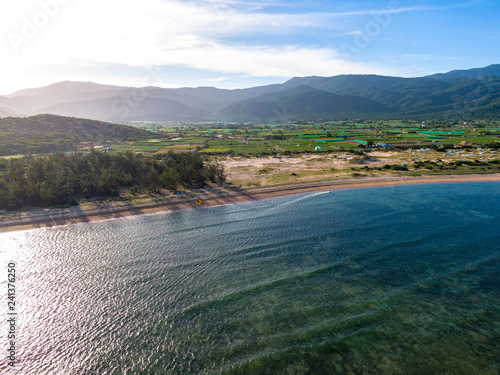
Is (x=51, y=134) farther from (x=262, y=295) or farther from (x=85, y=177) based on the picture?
(x=262, y=295)

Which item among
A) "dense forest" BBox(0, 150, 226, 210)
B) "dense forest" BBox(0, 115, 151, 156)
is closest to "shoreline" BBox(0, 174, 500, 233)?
"dense forest" BBox(0, 150, 226, 210)

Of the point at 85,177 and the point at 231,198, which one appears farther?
the point at 85,177

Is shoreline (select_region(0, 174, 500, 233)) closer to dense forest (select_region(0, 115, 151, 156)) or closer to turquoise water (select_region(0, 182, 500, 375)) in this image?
turquoise water (select_region(0, 182, 500, 375))

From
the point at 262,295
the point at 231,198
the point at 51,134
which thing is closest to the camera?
the point at 262,295

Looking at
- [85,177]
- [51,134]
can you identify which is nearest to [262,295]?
[85,177]

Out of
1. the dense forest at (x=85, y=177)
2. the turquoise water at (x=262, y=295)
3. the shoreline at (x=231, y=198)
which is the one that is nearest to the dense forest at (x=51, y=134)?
the dense forest at (x=85, y=177)

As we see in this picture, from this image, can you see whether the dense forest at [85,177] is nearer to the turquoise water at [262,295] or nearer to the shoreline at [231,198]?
the shoreline at [231,198]
